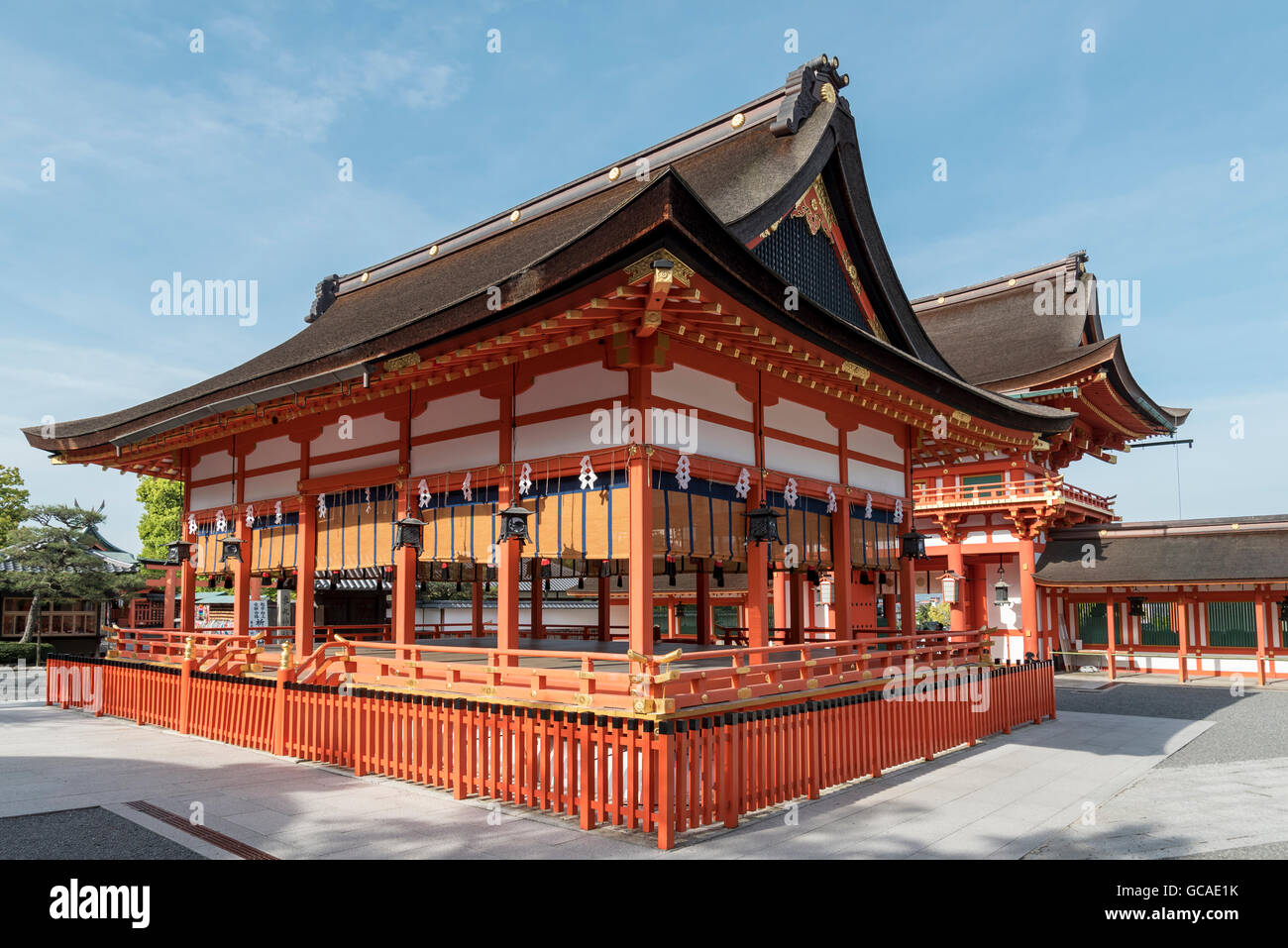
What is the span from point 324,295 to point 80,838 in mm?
17150

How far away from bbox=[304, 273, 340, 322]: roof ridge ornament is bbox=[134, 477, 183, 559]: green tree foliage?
31.9 m

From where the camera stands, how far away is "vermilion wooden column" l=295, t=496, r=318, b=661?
1359cm

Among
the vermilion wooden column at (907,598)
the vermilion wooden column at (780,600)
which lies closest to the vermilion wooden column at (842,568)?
the vermilion wooden column at (907,598)

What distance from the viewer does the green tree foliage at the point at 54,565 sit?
27797mm

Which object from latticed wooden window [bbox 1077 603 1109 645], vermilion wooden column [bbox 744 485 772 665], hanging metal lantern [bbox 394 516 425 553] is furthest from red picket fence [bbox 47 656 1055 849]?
latticed wooden window [bbox 1077 603 1109 645]

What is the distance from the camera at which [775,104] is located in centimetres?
1388

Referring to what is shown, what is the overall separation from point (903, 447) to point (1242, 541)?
16.4 metres

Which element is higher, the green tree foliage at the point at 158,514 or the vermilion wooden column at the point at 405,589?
the green tree foliage at the point at 158,514

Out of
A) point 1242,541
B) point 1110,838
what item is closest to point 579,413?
point 1110,838

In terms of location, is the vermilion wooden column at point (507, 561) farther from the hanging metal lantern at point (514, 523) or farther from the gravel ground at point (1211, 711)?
the gravel ground at point (1211, 711)

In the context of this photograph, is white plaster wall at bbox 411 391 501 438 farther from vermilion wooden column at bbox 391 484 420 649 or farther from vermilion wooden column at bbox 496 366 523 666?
vermilion wooden column at bbox 391 484 420 649

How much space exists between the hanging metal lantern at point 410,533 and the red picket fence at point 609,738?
2.06 metres
